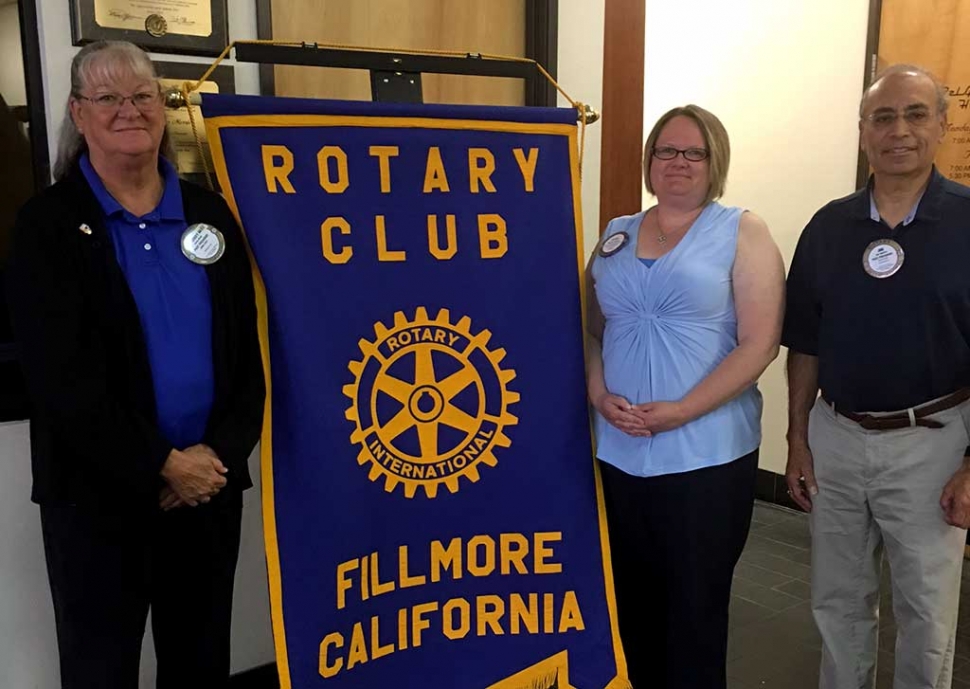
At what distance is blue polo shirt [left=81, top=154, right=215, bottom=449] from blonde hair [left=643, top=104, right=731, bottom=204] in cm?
94

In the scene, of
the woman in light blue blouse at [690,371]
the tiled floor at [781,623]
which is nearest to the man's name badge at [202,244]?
the woman in light blue blouse at [690,371]

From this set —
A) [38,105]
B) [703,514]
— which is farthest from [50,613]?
[703,514]

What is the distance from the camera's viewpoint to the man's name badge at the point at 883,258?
5.62ft

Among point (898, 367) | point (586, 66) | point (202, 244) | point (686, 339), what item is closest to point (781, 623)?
point (898, 367)

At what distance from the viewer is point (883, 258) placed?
173cm

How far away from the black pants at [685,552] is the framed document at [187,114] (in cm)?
115

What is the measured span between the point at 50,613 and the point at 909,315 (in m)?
1.92

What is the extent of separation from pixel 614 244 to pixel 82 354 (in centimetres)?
105

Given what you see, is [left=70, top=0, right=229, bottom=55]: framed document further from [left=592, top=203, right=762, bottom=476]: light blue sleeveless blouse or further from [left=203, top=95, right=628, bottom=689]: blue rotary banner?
[left=592, top=203, right=762, bottom=476]: light blue sleeveless blouse

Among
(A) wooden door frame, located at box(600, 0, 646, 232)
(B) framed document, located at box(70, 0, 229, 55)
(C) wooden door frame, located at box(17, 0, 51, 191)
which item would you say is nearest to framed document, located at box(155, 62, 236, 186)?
(B) framed document, located at box(70, 0, 229, 55)

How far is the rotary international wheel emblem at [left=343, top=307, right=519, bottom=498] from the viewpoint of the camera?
1713 mm

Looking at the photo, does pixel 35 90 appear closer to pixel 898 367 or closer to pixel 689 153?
pixel 689 153

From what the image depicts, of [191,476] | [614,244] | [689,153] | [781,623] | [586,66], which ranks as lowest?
[781,623]

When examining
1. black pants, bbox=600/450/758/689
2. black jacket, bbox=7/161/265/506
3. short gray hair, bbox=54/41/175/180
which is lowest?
black pants, bbox=600/450/758/689
